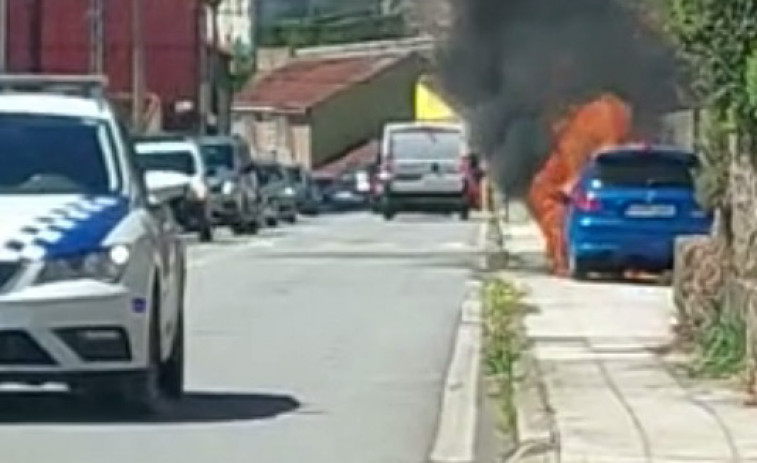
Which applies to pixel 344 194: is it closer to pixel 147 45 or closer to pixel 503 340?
pixel 147 45

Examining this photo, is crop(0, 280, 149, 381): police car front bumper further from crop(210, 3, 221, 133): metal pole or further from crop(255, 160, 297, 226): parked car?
crop(210, 3, 221, 133): metal pole

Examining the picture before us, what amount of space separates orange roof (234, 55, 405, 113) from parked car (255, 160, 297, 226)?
126 feet

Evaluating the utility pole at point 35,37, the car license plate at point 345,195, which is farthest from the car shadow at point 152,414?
the car license plate at point 345,195

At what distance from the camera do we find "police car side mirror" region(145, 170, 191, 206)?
55.7 feet

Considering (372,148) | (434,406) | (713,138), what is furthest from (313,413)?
(372,148)

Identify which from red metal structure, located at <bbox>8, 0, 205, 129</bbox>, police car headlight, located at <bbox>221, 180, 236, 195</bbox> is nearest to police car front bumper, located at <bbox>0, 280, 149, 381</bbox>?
police car headlight, located at <bbox>221, 180, 236, 195</bbox>

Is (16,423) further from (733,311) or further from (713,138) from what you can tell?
(713,138)

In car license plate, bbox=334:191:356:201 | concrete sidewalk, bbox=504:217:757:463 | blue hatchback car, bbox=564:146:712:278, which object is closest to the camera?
concrete sidewalk, bbox=504:217:757:463

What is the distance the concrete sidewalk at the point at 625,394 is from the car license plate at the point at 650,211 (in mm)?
3729

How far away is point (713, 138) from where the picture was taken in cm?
2034

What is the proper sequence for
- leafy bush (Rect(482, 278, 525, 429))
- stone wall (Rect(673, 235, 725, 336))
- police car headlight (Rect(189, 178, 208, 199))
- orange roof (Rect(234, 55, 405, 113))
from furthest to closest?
orange roof (Rect(234, 55, 405, 113)), police car headlight (Rect(189, 178, 208, 199)), stone wall (Rect(673, 235, 725, 336)), leafy bush (Rect(482, 278, 525, 429))

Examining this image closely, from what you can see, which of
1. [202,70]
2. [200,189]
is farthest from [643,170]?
[202,70]

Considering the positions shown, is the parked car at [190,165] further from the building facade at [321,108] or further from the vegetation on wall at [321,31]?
the building facade at [321,108]

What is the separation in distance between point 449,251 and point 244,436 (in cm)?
2746
